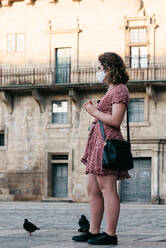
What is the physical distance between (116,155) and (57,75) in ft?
84.6

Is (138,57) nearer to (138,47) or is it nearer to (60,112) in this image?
(138,47)

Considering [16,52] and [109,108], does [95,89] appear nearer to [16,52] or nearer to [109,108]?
[16,52]

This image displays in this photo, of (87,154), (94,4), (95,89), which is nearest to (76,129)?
(95,89)

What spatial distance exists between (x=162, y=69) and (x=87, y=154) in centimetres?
2360

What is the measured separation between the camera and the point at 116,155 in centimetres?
676

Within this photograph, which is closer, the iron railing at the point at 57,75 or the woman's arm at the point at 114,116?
the woman's arm at the point at 114,116

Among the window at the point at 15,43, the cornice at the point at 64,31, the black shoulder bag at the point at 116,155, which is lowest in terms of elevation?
the black shoulder bag at the point at 116,155

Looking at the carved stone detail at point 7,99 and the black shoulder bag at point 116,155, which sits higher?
the carved stone detail at point 7,99

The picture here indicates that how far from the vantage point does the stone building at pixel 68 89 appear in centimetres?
3078

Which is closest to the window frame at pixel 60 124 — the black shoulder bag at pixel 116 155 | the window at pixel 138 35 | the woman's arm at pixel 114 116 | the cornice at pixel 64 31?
the cornice at pixel 64 31

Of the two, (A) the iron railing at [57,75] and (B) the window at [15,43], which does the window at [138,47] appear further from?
(B) the window at [15,43]

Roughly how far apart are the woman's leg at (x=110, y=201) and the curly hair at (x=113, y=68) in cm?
106

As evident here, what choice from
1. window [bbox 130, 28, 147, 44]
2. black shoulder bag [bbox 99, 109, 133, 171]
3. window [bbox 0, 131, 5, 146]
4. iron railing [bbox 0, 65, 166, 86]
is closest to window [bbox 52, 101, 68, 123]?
iron railing [bbox 0, 65, 166, 86]

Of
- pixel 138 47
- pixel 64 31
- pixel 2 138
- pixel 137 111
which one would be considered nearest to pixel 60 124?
pixel 2 138
